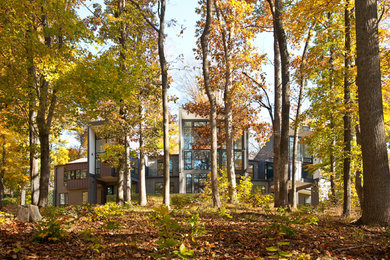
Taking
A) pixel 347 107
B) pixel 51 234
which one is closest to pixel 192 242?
pixel 51 234

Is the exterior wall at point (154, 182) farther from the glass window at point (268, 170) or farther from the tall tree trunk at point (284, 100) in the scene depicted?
the tall tree trunk at point (284, 100)

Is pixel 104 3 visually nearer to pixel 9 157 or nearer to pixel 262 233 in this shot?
pixel 9 157

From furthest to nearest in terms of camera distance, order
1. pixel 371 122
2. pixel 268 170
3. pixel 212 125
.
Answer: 1. pixel 268 170
2. pixel 212 125
3. pixel 371 122

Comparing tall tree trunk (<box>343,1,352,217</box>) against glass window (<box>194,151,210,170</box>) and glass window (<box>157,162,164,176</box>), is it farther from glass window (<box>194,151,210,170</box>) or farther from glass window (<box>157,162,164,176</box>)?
glass window (<box>157,162,164,176</box>)

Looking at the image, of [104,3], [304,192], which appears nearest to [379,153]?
[104,3]

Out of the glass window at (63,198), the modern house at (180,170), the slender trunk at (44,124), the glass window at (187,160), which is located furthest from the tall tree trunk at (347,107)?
the glass window at (63,198)

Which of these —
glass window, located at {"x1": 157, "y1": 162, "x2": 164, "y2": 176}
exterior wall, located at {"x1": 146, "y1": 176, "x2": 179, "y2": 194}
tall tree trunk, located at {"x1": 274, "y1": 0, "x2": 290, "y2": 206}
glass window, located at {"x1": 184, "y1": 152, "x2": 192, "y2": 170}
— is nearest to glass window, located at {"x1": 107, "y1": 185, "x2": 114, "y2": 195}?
exterior wall, located at {"x1": 146, "y1": 176, "x2": 179, "y2": 194}

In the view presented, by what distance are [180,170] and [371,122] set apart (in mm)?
21032

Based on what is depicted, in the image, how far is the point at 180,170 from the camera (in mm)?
27125

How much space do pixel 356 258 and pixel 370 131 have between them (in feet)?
11.4

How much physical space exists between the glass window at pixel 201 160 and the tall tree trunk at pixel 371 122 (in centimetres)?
2076

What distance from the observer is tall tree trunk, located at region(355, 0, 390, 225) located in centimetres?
691

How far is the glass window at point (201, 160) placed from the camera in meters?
27.7

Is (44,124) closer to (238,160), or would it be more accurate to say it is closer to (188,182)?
(188,182)
